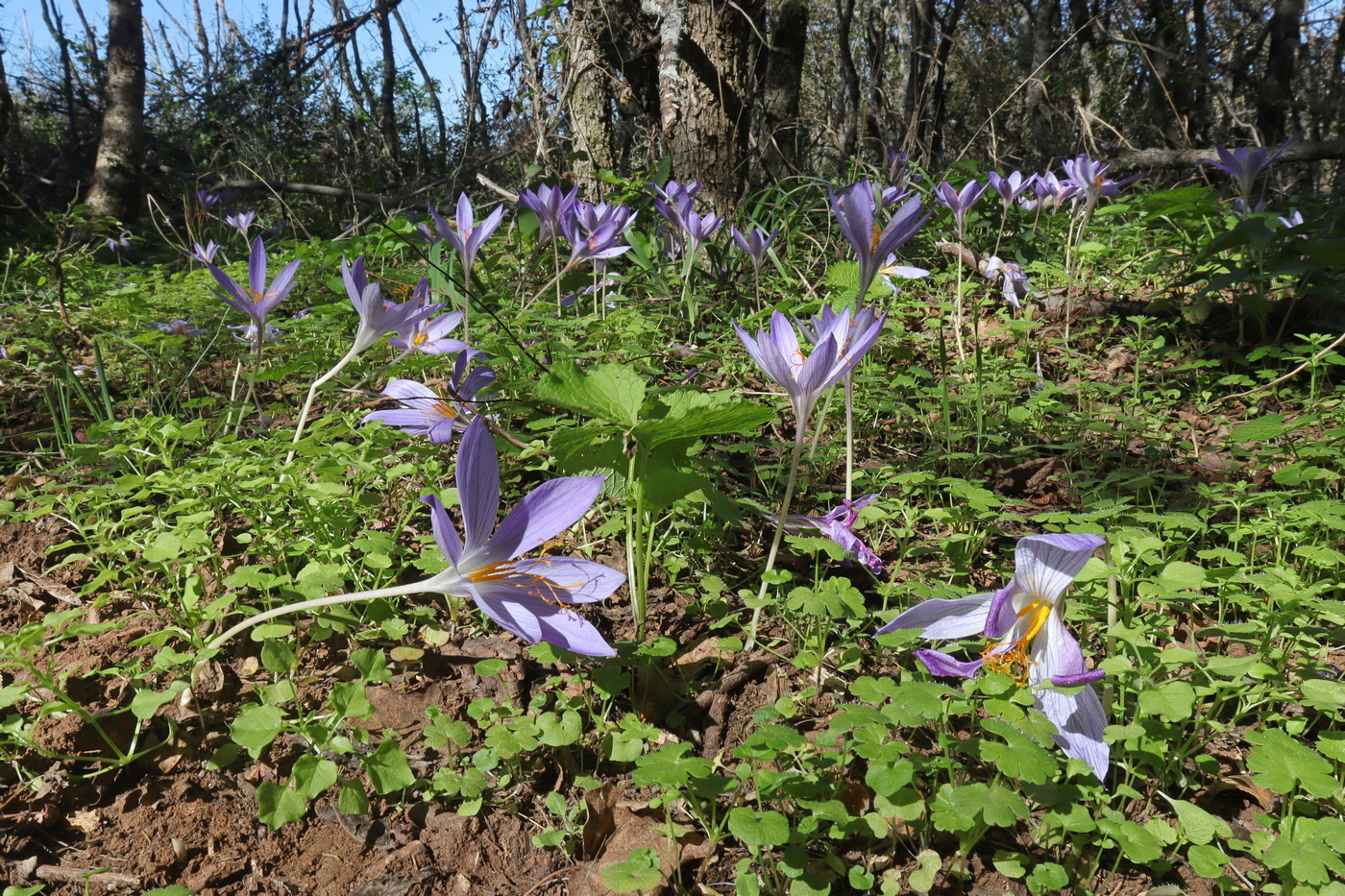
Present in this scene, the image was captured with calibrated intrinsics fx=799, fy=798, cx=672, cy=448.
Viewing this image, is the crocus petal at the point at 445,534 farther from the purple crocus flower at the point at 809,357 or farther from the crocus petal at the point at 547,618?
the purple crocus flower at the point at 809,357

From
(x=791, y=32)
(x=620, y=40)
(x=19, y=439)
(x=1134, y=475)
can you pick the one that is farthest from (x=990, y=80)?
(x=19, y=439)

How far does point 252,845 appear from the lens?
1.33m

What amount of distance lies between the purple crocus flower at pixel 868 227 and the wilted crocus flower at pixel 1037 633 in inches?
31.0

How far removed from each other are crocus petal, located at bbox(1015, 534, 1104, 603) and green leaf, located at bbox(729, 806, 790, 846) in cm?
54

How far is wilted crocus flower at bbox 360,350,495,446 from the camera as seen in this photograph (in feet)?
6.83

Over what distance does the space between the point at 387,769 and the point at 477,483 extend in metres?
0.53

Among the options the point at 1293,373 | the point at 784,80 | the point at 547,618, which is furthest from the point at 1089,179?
the point at 547,618

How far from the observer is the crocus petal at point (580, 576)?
50.7 inches

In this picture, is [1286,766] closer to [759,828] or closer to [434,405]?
[759,828]

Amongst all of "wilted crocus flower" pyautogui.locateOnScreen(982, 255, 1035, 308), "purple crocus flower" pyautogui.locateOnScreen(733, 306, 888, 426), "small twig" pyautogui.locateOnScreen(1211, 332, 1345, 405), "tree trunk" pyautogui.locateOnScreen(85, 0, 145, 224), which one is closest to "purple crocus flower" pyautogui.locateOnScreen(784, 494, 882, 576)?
"purple crocus flower" pyautogui.locateOnScreen(733, 306, 888, 426)

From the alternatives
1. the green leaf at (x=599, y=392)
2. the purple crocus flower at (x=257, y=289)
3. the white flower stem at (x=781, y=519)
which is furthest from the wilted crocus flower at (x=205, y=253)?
the white flower stem at (x=781, y=519)

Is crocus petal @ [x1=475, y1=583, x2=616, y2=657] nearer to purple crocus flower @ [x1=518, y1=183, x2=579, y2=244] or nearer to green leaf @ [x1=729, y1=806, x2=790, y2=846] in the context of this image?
green leaf @ [x1=729, y1=806, x2=790, y2=846]

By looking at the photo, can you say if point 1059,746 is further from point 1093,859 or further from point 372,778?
point 372,778

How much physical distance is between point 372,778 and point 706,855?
0.55m
